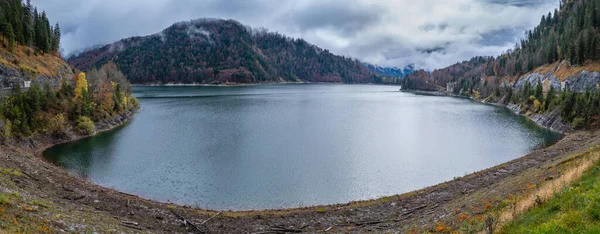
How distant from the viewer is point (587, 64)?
10344cm

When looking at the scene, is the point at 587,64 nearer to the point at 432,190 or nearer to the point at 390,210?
the point at 432,190

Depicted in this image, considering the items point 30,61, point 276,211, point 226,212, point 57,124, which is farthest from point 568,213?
point 30,61

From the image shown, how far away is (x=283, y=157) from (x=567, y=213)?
124ft

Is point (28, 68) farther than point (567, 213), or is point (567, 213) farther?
point (28, 68)

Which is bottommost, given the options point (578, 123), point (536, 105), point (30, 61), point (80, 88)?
point (578, 123)

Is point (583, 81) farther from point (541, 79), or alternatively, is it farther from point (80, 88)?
point (80, 88)

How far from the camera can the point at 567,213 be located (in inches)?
404

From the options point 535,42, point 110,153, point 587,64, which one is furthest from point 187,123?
point 535,42

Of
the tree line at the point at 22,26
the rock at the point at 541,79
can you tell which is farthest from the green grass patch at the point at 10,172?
the rock at the point at 541,79

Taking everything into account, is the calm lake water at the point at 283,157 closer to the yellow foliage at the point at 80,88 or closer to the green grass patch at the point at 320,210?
the green grass patch at the point at 320,210

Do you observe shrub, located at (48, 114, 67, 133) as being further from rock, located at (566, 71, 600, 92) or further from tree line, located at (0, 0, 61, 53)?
rock, located at (566, 71, 600, 92)

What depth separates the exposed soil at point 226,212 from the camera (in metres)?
19.2

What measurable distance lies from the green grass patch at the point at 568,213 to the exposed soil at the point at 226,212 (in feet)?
17.8

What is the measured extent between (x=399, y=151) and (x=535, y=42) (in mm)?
175640
